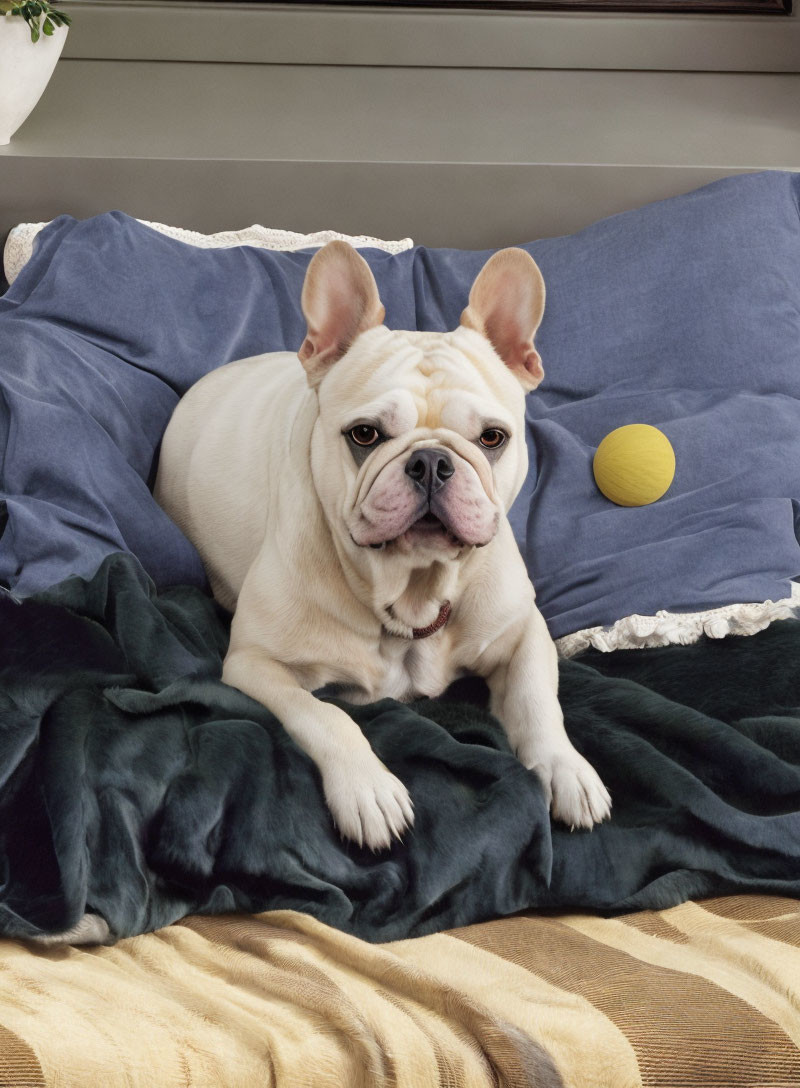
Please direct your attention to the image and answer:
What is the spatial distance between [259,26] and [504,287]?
1.54 m

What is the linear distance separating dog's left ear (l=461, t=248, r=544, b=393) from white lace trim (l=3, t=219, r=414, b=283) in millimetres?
748

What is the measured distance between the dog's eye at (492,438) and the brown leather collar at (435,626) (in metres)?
0.20

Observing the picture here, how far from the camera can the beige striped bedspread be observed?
0.72 metres

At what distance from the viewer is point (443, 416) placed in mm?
1103

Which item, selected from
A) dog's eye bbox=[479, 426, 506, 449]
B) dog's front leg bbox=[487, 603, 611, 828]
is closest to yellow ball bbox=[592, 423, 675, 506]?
dog's front leg bbox=[487, 603, 611, 828]

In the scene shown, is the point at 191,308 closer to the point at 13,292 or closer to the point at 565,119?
the point at 13,292

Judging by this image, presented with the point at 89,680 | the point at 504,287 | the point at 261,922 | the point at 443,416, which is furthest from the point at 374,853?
the point at 504,287

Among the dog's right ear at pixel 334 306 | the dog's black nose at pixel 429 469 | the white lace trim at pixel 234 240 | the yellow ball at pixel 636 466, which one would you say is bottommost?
the dog's black nose at pixel 429 469

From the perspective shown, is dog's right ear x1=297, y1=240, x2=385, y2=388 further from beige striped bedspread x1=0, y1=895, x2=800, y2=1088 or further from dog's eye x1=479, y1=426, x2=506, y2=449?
beige striped bedspread x1=0, y1=895, x2=800, y2=1088

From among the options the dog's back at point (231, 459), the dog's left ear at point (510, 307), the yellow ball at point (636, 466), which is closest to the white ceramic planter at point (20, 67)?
the dog's back at point (231, 459)

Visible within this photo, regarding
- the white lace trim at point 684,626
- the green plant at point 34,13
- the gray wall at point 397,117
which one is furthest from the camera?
the gray wall at point 397,117

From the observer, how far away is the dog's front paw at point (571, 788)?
1.02m

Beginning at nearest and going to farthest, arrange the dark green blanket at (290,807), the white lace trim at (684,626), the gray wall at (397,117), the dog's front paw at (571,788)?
the dark green blanket at (290,807) < the dog's front paw at (571,788) < the white lace trim at (684,626) < the gray wall at (397,117)

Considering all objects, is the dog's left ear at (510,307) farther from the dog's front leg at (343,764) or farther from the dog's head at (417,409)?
the dog's front leg at (343,764)
